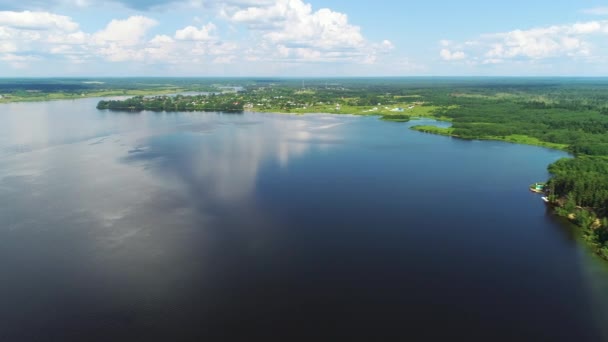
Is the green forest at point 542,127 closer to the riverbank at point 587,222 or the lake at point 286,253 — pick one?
the riverbank at point 587,222

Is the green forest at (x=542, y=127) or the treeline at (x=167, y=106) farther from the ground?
the treeline at (x=167, y=106)

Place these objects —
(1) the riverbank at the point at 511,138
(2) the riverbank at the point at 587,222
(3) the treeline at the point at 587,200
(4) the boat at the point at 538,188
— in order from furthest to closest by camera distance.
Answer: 1. (1) the riverbank at the point at 511,138
2. (4) the boat at the point at 538,188
3. (3) the treeline at the point at 587,200
4. (2) the riverbank at the point at 587,222

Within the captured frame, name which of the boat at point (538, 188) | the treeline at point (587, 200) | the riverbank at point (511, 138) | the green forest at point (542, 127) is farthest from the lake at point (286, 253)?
the riverbank at point (511, 138)

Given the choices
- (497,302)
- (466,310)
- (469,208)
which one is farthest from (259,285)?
(469,208)

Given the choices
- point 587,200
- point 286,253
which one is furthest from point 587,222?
point 286,253

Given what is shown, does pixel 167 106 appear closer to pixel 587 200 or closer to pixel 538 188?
pixel 538 188

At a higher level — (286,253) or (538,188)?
(538,188)

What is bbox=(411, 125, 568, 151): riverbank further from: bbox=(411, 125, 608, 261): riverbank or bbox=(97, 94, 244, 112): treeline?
bbox=(97, 94, 244, 112): treeline

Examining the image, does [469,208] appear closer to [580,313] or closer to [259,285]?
[580,313]
